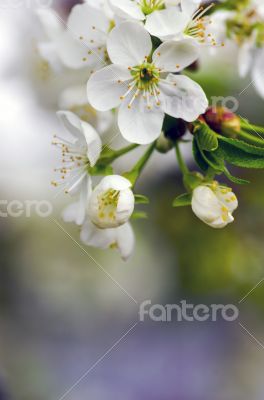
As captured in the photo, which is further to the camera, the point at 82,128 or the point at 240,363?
the point at 240,363

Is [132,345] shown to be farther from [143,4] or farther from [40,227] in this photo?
[143,4]

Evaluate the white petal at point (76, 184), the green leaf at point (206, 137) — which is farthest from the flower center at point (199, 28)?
the white petal at point (76, 184)

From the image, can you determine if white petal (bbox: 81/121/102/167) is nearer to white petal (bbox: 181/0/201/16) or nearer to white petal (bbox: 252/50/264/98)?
white petal (bbox: 181/0/201/16)

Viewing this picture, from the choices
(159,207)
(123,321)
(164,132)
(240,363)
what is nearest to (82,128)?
(164,132)

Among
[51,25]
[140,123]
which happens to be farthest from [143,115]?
[51,25]

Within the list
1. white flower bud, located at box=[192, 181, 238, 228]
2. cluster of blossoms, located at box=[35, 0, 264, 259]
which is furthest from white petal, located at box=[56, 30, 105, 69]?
white flower bud, located at box=[192, 181, 238, 228]

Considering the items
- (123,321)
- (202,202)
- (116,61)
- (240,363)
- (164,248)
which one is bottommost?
(240,363)

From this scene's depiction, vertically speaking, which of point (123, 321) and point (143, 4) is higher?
point (143, 4)
